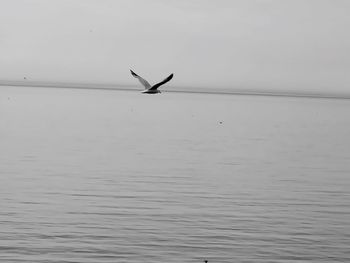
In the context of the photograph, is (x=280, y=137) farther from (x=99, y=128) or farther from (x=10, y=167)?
(x=10, y=167)

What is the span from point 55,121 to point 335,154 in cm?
3544

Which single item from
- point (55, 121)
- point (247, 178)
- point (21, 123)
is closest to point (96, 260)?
point (247, 178)

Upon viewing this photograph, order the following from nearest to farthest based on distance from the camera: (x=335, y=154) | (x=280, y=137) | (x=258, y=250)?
(x=258, y=250), (x=335, y=154), (x=280, y=137)

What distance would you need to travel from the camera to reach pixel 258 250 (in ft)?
64.1

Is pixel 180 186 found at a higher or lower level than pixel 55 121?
lower

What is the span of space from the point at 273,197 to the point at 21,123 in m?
44.9

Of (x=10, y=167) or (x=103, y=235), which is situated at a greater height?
(x=10, y=167)

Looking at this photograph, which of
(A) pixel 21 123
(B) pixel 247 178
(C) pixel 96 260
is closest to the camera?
(C) pixel 96 260

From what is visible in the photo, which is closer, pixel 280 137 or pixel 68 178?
pixel 68 178

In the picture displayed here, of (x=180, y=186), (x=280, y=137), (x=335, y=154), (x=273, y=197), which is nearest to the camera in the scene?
(x=273, y=197)

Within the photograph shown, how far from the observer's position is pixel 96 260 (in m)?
18.0

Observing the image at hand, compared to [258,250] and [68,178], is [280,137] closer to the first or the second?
[68,178]

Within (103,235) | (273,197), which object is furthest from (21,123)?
(103,235)

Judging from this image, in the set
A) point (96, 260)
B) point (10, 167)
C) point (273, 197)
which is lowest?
point (96, 260)
